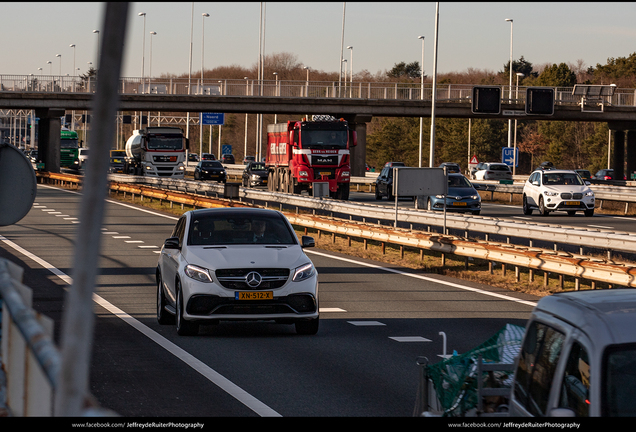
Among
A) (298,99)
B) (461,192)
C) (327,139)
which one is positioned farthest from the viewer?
(298,99)

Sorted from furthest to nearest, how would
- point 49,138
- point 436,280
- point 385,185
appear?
point 49,138 → point 385,185 → point 436,280

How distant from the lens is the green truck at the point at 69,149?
273ft

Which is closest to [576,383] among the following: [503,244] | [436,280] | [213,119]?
[436,280]

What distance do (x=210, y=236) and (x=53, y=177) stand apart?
47.2 m

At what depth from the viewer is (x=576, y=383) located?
3939 millimetres

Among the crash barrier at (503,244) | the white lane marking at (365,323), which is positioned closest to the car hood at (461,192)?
the crash barrier at (503,244)

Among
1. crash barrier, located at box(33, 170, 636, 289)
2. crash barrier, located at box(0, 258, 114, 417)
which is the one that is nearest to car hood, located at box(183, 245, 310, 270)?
crash barrier, located at box(33, 170, 636, 289)

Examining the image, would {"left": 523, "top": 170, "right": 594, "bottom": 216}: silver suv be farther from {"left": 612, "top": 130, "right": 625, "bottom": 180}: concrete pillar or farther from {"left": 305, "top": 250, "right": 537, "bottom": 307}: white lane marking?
{"left": 612, "top": 130, "right": 625, "bottom": 180}: concrete pillar

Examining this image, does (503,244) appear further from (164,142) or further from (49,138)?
(49,138)

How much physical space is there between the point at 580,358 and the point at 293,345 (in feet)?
24.9

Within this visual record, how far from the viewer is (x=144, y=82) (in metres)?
58.5

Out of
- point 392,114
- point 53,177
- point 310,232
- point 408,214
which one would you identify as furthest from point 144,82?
point 408,214
